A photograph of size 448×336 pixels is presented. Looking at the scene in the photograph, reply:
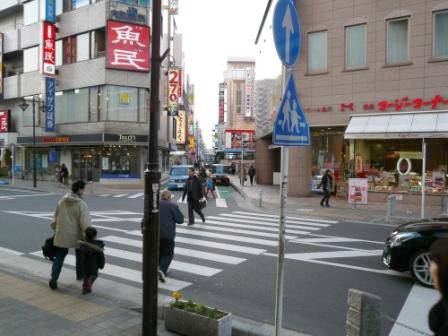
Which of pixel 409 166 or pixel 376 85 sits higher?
pixel 376 85

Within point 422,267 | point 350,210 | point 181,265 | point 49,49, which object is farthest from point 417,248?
point 49,49

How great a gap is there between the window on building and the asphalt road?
1787 cm

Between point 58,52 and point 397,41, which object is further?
point 58,52

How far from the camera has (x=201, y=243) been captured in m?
10.4

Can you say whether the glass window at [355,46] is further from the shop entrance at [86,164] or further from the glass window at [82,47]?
the glass window at [82,47]

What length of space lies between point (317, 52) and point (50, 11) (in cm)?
2367

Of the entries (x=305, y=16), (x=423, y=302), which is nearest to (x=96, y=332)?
(x=423, y=302)

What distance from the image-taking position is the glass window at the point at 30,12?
36431 millimetres

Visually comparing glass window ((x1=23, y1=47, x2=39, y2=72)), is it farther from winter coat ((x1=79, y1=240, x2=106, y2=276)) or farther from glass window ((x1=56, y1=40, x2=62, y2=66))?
winter coat ((x1=79, y1=240, x2=106, y2=276))

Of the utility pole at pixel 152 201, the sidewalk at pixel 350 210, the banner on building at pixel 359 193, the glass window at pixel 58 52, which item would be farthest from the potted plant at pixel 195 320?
the glass window at pixel 58 52

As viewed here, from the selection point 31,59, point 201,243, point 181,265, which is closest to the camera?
point 181,265

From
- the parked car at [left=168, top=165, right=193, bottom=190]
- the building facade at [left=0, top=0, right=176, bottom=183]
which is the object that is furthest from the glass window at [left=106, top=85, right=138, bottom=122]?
the parked car at [left=168, top=165, right=193, bottom=190]

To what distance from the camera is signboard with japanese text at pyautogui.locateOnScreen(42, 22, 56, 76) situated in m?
32.1

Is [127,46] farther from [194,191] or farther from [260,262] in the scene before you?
[260,262]
